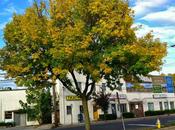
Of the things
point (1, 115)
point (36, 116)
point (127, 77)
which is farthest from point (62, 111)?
point (127, 77)

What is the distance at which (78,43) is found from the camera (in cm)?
1973

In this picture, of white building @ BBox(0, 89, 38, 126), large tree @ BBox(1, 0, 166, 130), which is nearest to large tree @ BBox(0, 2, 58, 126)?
large tree @ BBox(1, 0, 166, 130)

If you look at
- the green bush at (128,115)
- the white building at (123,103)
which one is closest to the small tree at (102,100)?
the white building at (123,103)

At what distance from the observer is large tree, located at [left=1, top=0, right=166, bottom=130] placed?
20281 millimetres

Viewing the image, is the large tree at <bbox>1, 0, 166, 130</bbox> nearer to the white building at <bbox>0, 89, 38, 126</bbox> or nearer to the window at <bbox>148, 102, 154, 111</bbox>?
the white building at <bbox>0, 89, 38, 126</bbox>

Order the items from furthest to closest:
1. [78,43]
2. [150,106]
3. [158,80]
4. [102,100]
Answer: [158,80] → [150,106] → [102,100] → [78,43]

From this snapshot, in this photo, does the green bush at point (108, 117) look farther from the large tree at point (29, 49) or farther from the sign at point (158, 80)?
the large tree at point (29, 49)

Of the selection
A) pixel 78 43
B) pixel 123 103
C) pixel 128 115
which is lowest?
pixel 128 115

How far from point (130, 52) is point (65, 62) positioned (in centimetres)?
390

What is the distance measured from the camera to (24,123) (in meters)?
52.6

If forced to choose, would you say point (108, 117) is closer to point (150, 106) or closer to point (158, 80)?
point (150, 106)

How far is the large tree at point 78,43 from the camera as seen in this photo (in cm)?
2028

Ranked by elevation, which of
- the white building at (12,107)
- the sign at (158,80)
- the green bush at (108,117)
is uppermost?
the sign at (158,80)

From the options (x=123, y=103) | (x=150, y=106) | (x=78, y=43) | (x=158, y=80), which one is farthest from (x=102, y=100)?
(x=78, y=43)
